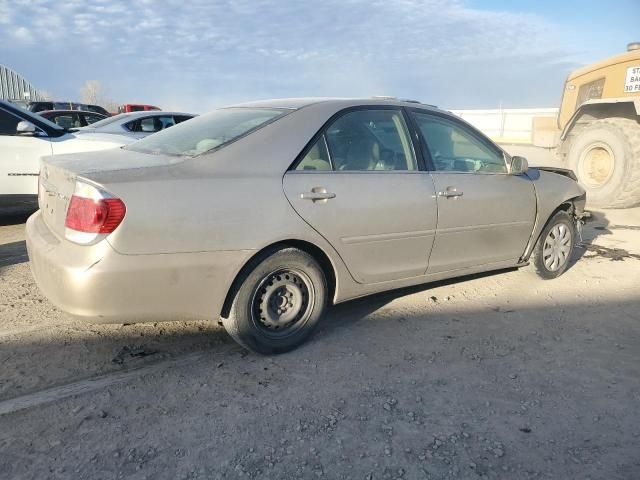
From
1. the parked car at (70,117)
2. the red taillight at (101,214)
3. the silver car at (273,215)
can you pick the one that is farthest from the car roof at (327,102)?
the parked car at (70,117)

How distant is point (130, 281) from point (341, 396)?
51.0 inches

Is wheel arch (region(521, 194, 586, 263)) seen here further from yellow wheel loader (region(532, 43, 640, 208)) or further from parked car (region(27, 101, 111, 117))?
parked car (region(27, 101, 111, 117))

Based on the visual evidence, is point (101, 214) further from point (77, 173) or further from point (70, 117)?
point (70, 117)

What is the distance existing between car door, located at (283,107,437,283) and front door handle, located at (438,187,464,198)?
118mm

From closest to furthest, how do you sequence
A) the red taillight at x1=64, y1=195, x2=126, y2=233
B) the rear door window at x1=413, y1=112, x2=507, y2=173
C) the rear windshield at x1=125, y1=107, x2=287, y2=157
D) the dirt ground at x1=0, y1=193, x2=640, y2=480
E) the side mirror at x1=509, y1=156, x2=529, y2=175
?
the dirt ground at x1=0, y1=193, x2=640, y2=480 < the red taillight at x1=64, y1=195, x2=126, y2=233 < the rear windshield at x1=125, y1=107, x2=287, y2=157 < the rear door window at x1=413, y1=112, x2=507, y2=173 < the side mirror at x1=509, y1=156, x2=529, y2=175

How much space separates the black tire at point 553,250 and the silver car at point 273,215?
45 centimetres

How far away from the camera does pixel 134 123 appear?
8.66 meters

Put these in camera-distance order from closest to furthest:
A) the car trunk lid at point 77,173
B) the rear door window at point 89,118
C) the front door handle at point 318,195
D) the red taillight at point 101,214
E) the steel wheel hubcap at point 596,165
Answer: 1. the red taillight at point 101,214
2. the car trunk lid at point 77,173
3. the front door handle at point 318,195
4. the steel wheel hubcap at point 596,165
5. the rear door window at point 89,118

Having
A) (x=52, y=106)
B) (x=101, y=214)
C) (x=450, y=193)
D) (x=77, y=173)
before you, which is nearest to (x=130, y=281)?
(x=101, y=214)

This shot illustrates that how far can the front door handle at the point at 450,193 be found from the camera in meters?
3.82

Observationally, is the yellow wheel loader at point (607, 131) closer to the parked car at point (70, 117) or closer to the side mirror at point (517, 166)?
the side mirror at point (517, 166)

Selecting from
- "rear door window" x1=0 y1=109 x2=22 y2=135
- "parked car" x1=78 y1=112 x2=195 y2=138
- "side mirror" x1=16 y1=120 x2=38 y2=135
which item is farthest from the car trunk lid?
"parked car" x1=78 y1=112 x2=195 y2=138

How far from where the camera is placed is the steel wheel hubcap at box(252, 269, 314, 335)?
10.4 ft

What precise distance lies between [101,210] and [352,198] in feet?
4.97
